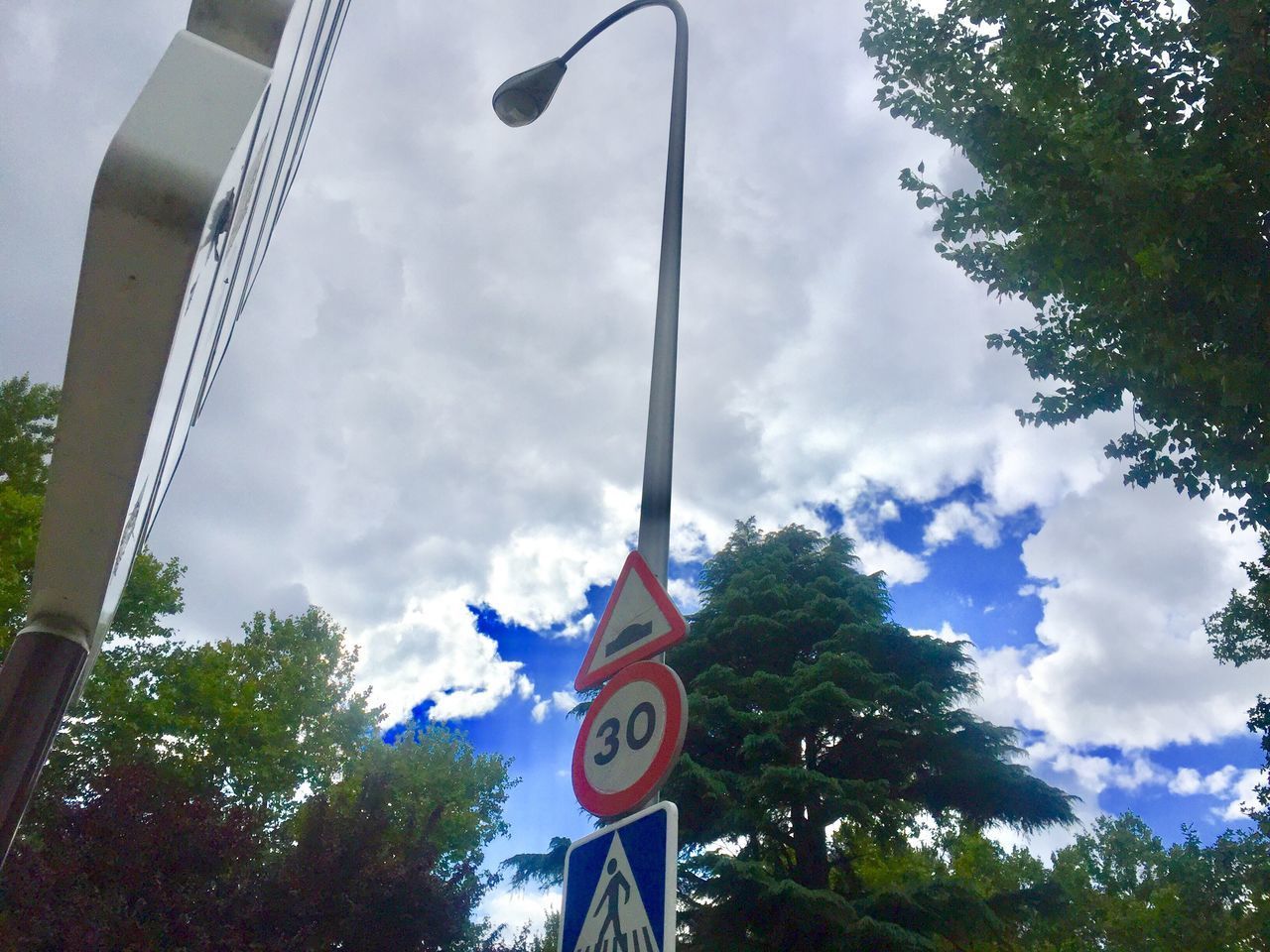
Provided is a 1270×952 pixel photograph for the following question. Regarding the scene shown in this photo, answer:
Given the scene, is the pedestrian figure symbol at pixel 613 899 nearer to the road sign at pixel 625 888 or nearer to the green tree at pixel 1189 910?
the road sign at pixel 625 888

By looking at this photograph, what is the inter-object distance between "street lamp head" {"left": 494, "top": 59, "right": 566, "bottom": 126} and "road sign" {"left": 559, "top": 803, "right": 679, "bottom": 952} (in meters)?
5.79

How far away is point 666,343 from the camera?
16.9 feet

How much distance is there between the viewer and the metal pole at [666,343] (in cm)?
421

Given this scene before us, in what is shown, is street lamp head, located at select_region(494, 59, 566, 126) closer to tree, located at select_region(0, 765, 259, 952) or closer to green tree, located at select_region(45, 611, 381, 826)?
tree, located at select_region(0, 765, 259, 952)

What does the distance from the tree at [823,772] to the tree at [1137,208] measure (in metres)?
9.32

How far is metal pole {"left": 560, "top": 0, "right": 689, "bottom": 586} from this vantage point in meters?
4.21

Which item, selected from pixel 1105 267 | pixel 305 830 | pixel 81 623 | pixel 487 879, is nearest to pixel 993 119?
pixel 1105 267

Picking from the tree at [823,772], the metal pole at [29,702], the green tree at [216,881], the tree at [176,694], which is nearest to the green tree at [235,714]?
the tree at [176,694]

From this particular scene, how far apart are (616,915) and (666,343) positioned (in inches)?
127

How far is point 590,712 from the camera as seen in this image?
3.58 metres

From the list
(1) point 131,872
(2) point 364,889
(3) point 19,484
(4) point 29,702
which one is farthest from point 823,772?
(3) point 19,484

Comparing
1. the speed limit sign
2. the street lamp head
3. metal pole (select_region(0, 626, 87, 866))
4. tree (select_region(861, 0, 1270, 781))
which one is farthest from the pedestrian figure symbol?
tree (select_region(861, 0, 1270, 781))

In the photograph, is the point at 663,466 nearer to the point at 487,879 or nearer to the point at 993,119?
the point at 993,119

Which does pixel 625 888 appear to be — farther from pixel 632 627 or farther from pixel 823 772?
pixel 823 772
